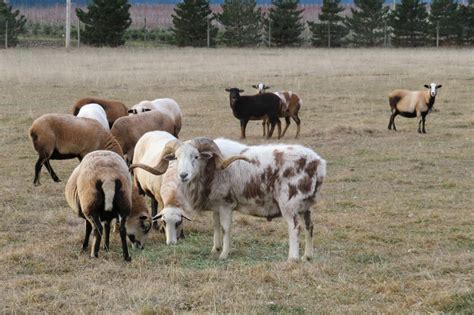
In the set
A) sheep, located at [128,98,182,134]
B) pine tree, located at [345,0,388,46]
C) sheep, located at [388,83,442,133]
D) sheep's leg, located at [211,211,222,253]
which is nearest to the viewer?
sheep's leg, located at [211,211,222,253]

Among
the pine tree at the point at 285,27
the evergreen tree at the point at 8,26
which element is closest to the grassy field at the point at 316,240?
the evergreen tree at the point at 8,26

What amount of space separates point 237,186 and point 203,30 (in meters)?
47.3

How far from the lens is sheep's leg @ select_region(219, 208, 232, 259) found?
7699 mm

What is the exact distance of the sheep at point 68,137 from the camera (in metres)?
11.5

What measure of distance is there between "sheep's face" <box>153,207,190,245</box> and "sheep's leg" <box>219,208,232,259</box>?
401 mm

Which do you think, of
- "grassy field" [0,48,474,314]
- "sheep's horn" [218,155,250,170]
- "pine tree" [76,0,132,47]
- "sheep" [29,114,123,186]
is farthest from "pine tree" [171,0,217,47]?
"sheep's horn" [218,155,250,170]

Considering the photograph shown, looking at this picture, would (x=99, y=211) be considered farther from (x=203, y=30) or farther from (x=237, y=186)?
(x=203, y=30)

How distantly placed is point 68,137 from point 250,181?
15.4 ft

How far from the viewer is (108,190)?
7398 mm

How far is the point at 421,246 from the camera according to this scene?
8227 millimetres

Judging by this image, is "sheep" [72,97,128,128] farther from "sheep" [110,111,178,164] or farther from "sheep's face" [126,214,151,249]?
"sheep's face" [126,214,151,249]

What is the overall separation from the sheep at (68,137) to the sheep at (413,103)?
9412 mm

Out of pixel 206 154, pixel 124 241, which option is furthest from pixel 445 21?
pixel 124 241

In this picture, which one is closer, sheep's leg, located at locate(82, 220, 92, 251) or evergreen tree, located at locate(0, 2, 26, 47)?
sheep's leg, located at locate(82, 220, 92, 251)
